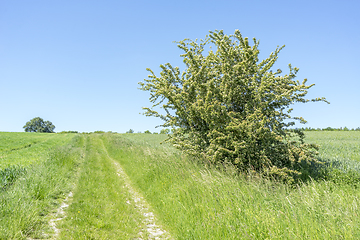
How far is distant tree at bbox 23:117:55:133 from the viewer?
123000mm

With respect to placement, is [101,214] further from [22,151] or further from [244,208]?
[22,151]

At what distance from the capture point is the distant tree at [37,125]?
123 m

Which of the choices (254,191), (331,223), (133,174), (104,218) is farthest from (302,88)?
(133,174)

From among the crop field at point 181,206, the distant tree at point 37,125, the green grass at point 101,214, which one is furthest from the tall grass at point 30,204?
the distant tree at point 37,125

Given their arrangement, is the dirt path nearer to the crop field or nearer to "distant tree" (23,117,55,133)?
the crop field

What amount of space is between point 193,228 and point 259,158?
419cm

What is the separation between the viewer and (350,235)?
12.0ft

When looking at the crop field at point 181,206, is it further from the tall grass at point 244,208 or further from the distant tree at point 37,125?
the distant tree at point 37,125

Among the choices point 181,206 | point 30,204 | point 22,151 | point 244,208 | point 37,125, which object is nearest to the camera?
point 244,208

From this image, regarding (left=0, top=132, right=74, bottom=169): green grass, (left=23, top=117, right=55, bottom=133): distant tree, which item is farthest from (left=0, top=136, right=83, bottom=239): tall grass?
(left=23, top=117, right=55, bottom=133): distant tree

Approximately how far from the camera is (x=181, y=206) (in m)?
7.30

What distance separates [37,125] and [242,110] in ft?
466

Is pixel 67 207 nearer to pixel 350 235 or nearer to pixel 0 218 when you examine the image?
pixel 0 218

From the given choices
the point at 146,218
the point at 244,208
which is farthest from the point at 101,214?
the point at 244,208
